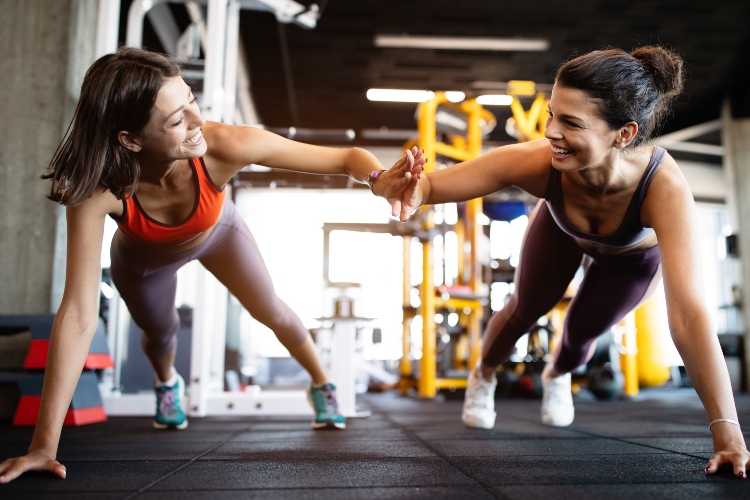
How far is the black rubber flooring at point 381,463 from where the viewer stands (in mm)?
1239

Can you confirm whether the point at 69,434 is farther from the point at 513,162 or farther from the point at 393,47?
the point at 393,47

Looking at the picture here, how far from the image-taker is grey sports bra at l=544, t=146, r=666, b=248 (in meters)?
1.66

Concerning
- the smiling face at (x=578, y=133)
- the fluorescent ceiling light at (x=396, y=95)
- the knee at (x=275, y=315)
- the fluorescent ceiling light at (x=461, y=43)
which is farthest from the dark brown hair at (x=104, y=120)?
the fluorescent ceiling light at (x=396, y=95)

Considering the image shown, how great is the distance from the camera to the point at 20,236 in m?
3.26

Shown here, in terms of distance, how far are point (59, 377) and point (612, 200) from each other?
4.73 feet

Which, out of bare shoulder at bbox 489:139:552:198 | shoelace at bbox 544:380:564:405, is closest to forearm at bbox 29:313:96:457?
bare shoulder at bbox 489:139:552:198

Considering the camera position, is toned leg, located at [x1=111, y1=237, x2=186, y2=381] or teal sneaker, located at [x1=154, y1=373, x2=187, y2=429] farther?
teal sneaker, located at [x1=154, y1=373, x2=187, y2=429]

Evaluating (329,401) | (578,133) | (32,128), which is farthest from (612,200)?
(32,128)

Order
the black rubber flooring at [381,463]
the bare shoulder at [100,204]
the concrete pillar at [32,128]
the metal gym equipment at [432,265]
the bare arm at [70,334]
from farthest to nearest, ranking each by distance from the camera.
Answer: the metal gym equipment at [432,265] < the concrete pillar at [32,128] < the bare shoulder at [100,204] < the bare arm at [70,334] < the black rubber flooring at [381,463]

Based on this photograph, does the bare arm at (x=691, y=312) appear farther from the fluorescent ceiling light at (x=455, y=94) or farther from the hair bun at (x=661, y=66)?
the fluorescent ceiling light at (x=455, y=94)

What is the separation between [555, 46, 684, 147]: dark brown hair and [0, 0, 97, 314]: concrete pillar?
2.73m

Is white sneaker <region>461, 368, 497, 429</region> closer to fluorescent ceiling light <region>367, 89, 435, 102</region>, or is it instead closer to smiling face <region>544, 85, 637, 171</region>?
smiling face <region>544, 85, 637, 171</region>

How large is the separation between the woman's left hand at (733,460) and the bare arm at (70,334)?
4.62ft

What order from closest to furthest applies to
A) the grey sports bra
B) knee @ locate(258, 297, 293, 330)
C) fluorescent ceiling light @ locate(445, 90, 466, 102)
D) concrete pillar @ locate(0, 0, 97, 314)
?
1. the grey sports bra
2. knee @ locate(258, 297, 293, 330)
3. concrete pillar @ locate(0, 0, 97, 314)
4. fluorescent ceiling light @ locate(445, 90, 466, 102)
